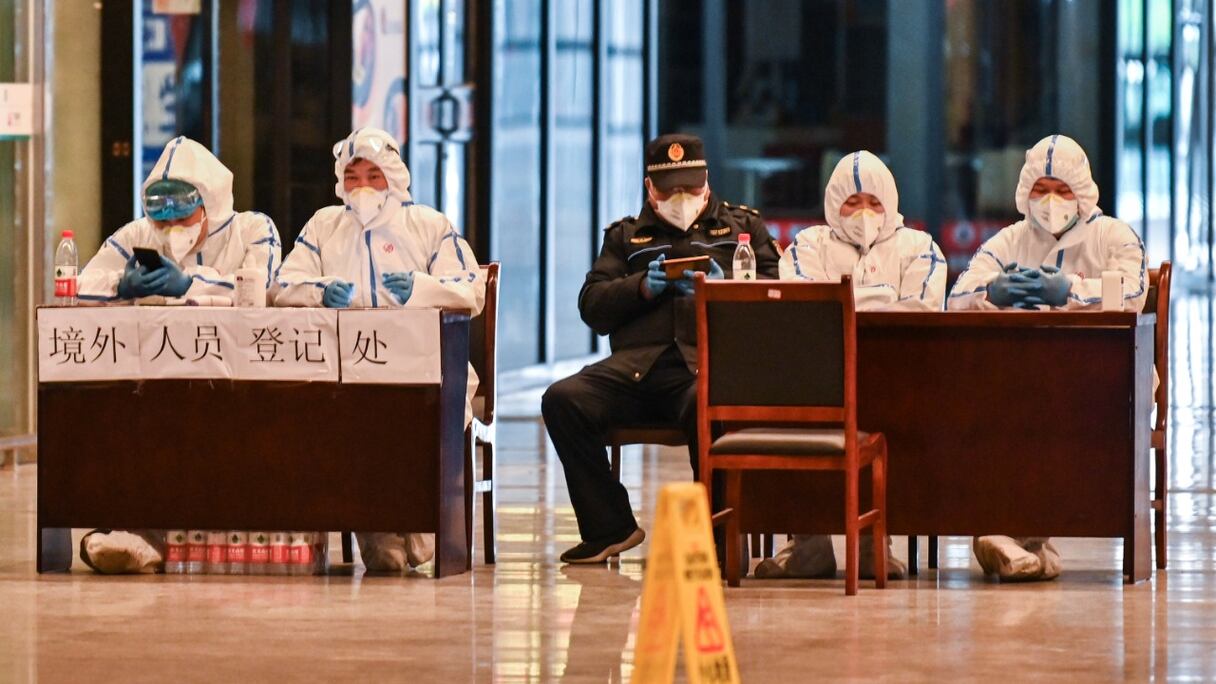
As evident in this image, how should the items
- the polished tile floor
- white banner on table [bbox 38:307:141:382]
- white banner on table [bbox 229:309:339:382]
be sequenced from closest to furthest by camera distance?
the polished tile floor, white banner on table [bbox 229:309:339:382], white banner on table [bbox 38:307:141:382]

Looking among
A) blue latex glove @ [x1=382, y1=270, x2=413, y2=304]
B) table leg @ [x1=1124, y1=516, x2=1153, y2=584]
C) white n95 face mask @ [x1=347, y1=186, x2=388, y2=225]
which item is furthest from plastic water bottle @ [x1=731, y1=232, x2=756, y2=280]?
table leg @ [x1=1124, y1=516, x2=1153, y2=584]

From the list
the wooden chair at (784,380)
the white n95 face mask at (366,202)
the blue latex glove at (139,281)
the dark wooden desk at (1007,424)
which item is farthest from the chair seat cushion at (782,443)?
the blue latex glove at (139,281)

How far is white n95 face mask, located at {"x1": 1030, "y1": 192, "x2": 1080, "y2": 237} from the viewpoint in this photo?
6215mm

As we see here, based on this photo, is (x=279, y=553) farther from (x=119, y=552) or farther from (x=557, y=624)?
(x=557, y=624)

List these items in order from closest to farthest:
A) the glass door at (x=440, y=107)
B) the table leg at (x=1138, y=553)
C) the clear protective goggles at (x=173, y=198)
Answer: the table leg at (x=1138, y=553) → the clear protective goggles at (x=173, y=198) → the glass door at (x=440, y=107)

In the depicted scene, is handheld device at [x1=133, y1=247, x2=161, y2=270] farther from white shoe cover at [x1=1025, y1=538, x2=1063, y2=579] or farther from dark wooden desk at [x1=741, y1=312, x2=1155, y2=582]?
white shoe cover at [x1=1025, y1=538, x2=1063, y2=579]

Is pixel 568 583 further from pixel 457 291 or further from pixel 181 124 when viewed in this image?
pixel 181 124

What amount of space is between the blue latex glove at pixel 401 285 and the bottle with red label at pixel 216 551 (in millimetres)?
833

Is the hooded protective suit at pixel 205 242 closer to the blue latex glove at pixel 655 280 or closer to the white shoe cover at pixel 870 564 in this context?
the blue latex glove at pixel 655 280

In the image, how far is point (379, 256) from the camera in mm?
6293

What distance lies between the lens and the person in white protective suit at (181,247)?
20.2ft

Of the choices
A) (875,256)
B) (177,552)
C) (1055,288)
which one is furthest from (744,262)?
(177,552)

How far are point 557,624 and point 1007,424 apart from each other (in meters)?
1.45

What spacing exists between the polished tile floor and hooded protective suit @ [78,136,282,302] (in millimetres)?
861
